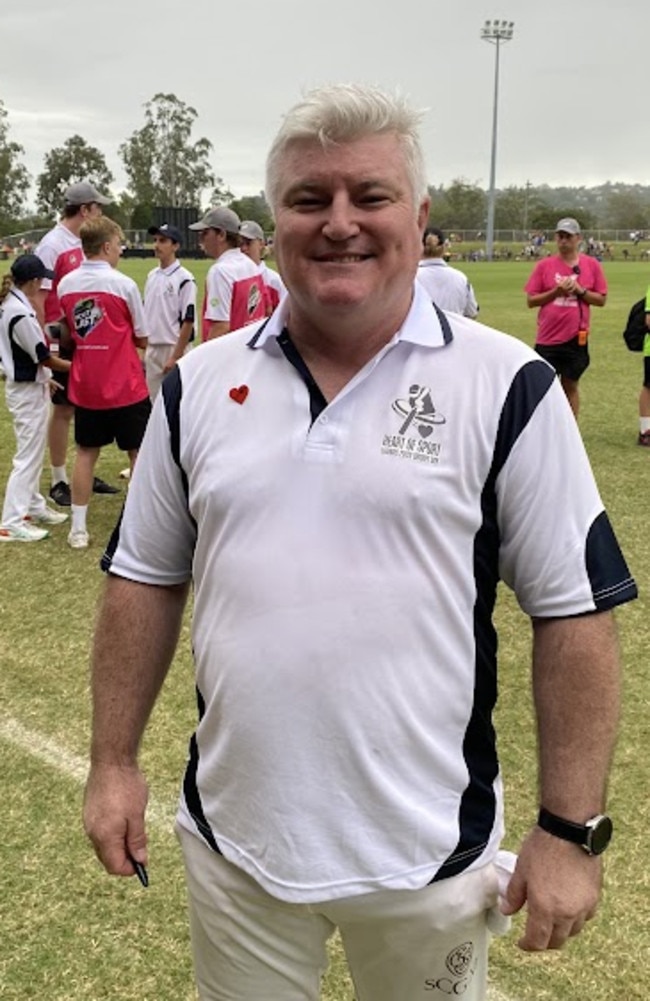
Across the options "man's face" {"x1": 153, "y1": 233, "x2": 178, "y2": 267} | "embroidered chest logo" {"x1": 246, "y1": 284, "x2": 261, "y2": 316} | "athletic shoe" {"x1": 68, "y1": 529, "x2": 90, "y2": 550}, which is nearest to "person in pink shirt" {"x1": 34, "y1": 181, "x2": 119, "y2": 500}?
"man's face" {"x1": 153, "y1": 233, "x2": 178, "y2": 267}

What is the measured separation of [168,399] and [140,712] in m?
0.63

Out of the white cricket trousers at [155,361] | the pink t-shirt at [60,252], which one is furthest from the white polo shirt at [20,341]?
the white cricket trousers at [155,361]

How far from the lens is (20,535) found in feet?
21.7

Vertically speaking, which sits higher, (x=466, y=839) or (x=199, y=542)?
(x=199, y=542)

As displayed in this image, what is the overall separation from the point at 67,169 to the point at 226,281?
335 ft

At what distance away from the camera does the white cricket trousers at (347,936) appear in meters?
1.70

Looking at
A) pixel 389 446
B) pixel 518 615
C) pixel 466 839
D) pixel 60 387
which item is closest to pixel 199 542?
pixel 389 446

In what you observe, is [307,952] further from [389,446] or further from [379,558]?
[389,446]

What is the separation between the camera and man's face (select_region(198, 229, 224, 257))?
25.8ft

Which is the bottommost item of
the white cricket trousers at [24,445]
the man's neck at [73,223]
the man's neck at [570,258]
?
the white cricket trousers at [24,445]

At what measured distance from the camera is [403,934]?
1720 mm

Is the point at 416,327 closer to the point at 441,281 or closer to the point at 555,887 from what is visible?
the point at 555,887

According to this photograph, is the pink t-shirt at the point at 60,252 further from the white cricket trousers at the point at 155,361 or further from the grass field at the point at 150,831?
the grass field at the point at 150,831

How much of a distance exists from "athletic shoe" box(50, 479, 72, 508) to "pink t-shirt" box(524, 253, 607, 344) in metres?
4.50
